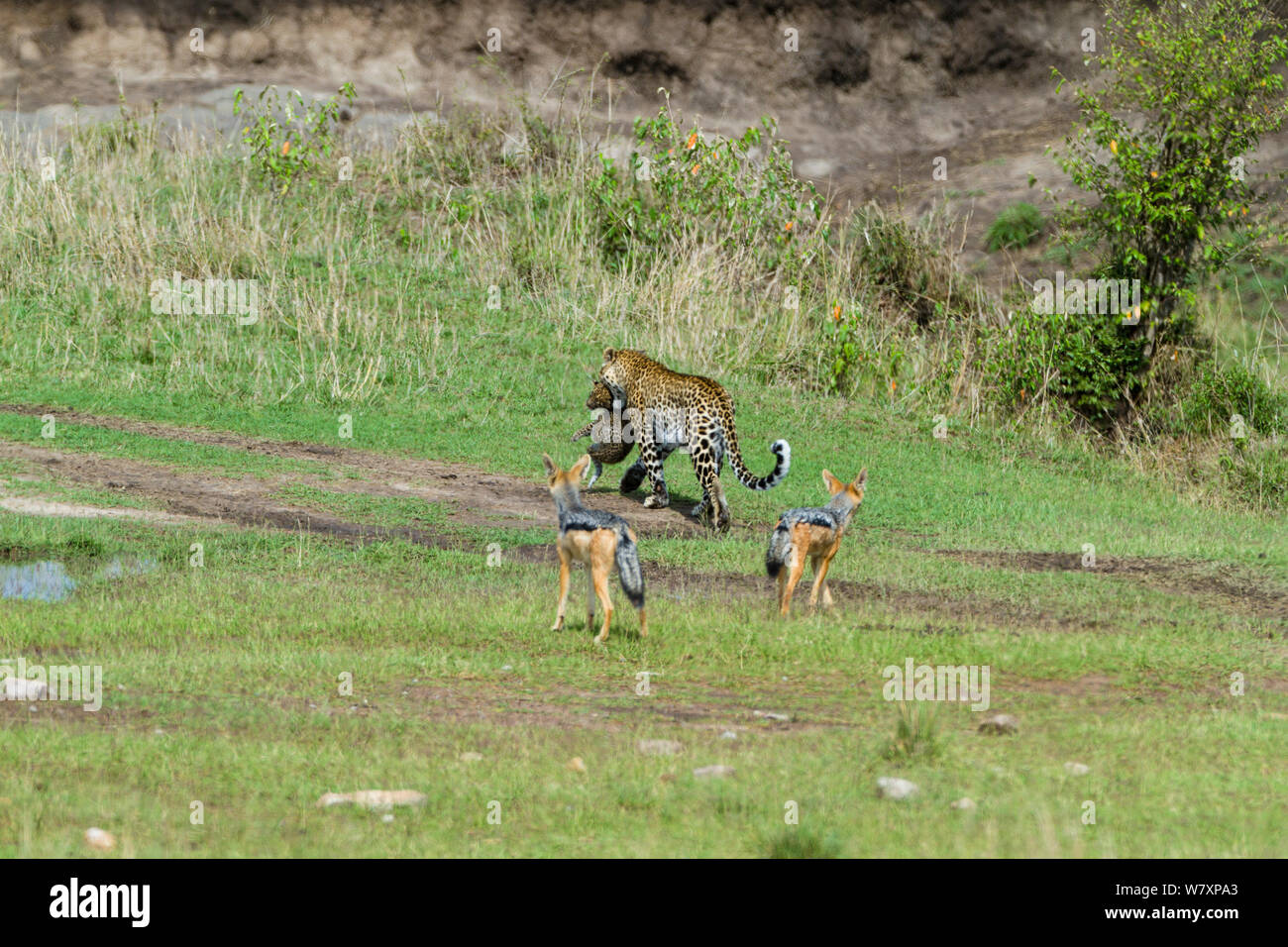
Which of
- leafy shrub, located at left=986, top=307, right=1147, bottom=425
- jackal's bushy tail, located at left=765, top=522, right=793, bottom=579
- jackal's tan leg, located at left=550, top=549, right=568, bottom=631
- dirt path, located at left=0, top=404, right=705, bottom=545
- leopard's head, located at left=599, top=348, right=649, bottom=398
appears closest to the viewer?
jackal's tan leg, located at left=550, top=549, right=568, bottom=631

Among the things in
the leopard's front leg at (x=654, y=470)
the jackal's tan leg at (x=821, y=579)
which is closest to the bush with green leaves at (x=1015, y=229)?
the leopard's front leg at (x=654, y=470)

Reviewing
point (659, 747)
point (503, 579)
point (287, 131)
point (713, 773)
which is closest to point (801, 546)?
point (503, 579)

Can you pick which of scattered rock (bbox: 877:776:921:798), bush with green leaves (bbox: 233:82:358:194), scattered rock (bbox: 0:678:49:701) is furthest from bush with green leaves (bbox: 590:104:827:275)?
scattered rock (bbox: 877:776:921:798)

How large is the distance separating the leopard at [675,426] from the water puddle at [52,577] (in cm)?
495

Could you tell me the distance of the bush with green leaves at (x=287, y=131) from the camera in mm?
23094

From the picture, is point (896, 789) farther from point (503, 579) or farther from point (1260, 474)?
point (1260, 474)

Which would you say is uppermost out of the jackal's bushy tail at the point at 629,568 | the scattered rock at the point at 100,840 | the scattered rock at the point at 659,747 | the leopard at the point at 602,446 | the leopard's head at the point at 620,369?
the leopard's head at the point at 620,369

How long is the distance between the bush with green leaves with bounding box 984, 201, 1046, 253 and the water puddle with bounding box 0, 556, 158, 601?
1655 cm

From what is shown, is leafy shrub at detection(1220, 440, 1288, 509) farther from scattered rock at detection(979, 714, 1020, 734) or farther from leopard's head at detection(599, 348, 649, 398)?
scattered rock at detection(979, 714, 1020, 734)

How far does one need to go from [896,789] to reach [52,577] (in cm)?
690

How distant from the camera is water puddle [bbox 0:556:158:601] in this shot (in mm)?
10723

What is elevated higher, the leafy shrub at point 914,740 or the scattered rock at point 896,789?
the leafy shrub at point 914,740

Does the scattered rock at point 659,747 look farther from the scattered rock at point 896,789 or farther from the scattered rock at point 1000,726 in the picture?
the scattered rock at point 1000,726
